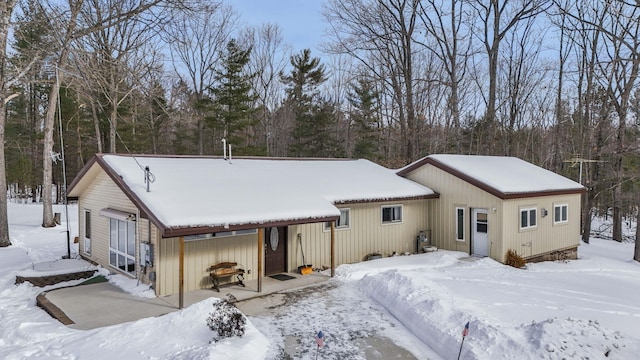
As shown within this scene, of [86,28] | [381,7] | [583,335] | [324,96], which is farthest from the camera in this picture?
[324,96]

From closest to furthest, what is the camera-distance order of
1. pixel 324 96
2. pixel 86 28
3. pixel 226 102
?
pixel 86 28
pixel 226 102
pixel 324 96

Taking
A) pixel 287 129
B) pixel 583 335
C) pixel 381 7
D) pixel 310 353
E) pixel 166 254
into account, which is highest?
pixel 381 7

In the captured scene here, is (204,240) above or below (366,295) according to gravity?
above

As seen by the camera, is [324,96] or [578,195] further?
[324,96]

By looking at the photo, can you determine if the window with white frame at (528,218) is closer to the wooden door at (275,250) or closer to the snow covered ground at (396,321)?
the snow covered ground at (396,321)

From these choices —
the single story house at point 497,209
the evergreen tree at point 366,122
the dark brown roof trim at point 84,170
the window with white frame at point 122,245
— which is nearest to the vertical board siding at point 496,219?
the single story house at point 497,209

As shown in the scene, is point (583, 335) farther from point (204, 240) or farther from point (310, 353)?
point (204, 240)

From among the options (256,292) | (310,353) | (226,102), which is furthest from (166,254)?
(226,102)

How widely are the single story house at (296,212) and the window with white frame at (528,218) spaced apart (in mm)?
37

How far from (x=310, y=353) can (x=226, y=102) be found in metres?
22.4

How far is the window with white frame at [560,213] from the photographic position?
15133mm

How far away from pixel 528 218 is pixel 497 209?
5.96ft

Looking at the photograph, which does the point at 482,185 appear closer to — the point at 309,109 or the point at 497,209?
the point at 497,209

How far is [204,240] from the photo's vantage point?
977 centimetres
